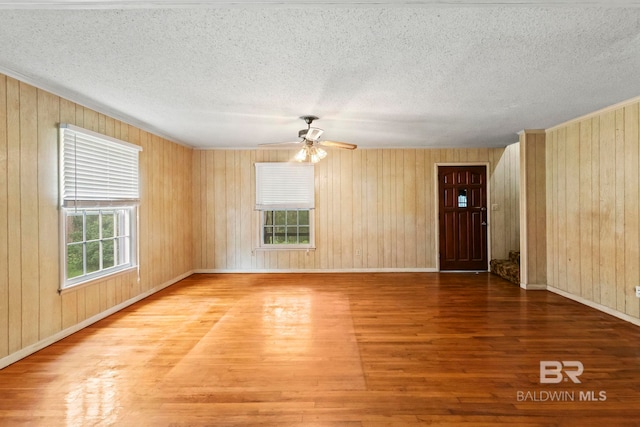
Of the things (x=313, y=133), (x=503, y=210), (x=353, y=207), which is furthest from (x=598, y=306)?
(x=313, y=133)

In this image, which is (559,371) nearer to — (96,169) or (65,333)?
(65,333)

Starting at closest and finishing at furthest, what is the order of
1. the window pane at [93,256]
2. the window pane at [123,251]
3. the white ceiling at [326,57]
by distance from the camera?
the white ceiling at [326,57] < the window pane at [93,256] < the window pane at [123,251]

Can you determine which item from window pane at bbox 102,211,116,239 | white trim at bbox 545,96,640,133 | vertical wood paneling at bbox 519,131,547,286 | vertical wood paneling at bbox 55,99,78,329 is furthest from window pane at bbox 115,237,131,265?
white trim at bbox 545,96,640,133

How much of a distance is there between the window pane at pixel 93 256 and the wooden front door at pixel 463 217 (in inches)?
217

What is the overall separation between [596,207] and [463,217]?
2.34 m

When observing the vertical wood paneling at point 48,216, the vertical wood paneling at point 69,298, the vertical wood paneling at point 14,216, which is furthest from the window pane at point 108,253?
the vertical wood paneling at point 14,216

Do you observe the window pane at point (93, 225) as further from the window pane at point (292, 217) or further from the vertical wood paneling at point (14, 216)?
the window pane at point (292, 217)

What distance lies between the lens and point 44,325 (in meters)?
2.89

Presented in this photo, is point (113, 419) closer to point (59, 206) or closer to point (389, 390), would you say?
point (389, 390)

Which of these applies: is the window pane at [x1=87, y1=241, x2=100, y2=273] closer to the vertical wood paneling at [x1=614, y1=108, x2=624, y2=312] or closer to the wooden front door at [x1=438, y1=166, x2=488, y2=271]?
A: the wooden front door at [x1=438, y1=166, x2=488, y2=271]

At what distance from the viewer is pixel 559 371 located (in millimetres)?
2383

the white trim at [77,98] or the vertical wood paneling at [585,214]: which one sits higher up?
the white trim at [77,98]

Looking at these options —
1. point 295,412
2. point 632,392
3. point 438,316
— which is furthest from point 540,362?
point 295,412

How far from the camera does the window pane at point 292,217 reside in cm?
613
